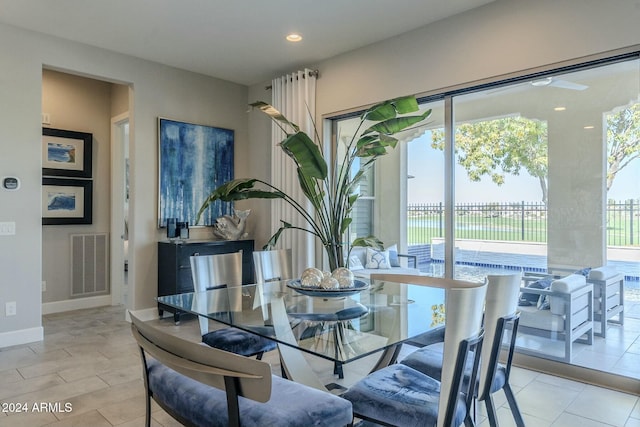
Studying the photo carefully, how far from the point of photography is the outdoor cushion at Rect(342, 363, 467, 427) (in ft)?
5.26

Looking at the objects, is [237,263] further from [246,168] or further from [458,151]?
[246,168]

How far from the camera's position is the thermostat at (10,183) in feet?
12.6

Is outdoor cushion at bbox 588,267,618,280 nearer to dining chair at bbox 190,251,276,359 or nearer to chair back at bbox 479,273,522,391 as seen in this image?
chair back at bbox 479,273,522,391

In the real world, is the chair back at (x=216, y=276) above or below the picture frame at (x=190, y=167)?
below

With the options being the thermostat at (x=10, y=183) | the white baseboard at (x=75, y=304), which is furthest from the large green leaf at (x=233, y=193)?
the white baseboard at (x=75, y=304)

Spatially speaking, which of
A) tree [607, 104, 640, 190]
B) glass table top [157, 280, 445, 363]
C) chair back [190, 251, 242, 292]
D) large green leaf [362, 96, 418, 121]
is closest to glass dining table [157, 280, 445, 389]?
glass table top [157, 280, 445, 363]

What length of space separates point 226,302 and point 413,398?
123 centimetres

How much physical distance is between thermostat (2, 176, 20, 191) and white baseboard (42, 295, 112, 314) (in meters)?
1.81

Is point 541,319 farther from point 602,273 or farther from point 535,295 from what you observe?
point 602,273

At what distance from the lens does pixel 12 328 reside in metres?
3.90

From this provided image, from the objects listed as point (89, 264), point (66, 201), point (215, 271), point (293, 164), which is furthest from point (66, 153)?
point (215, 271)

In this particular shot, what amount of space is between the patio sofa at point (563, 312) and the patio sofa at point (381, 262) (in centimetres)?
112

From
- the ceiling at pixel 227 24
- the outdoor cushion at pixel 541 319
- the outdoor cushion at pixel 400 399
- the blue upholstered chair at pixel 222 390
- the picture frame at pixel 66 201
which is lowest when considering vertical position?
the outdoor cushion at pixel 541 319

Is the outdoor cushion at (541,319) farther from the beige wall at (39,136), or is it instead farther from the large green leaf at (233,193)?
the beige wall at (39,136)
